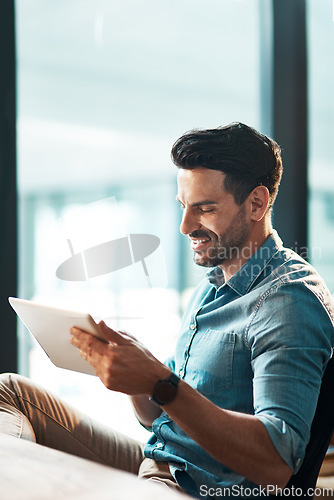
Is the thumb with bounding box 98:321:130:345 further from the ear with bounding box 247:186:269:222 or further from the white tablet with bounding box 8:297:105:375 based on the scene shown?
the ear with bounding box 247:186:269:222

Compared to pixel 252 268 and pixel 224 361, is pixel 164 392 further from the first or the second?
pixel 252 268

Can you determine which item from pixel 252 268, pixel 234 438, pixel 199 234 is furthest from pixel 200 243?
pixel 234 438

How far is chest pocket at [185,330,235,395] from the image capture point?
1.19 m

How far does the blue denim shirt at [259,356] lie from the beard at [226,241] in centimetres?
7

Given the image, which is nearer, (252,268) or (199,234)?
(252,268)

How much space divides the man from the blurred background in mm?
547

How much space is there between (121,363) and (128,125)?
49.4 inches

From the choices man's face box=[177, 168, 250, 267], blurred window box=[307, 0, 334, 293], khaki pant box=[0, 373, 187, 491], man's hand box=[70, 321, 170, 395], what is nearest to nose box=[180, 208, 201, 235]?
man's face box=[177, 168, 250, 267]

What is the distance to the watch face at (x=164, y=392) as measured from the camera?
1024 mm

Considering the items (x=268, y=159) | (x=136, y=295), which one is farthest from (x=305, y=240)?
(x=268, y=159)

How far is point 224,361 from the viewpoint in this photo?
120 centimetres

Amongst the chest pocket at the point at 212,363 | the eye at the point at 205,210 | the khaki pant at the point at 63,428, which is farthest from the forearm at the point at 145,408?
the eye at the point at 205,210

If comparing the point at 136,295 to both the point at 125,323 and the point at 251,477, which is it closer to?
the point at 125,323

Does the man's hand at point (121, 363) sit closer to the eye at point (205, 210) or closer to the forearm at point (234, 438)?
the forearm at point (234, 438)
